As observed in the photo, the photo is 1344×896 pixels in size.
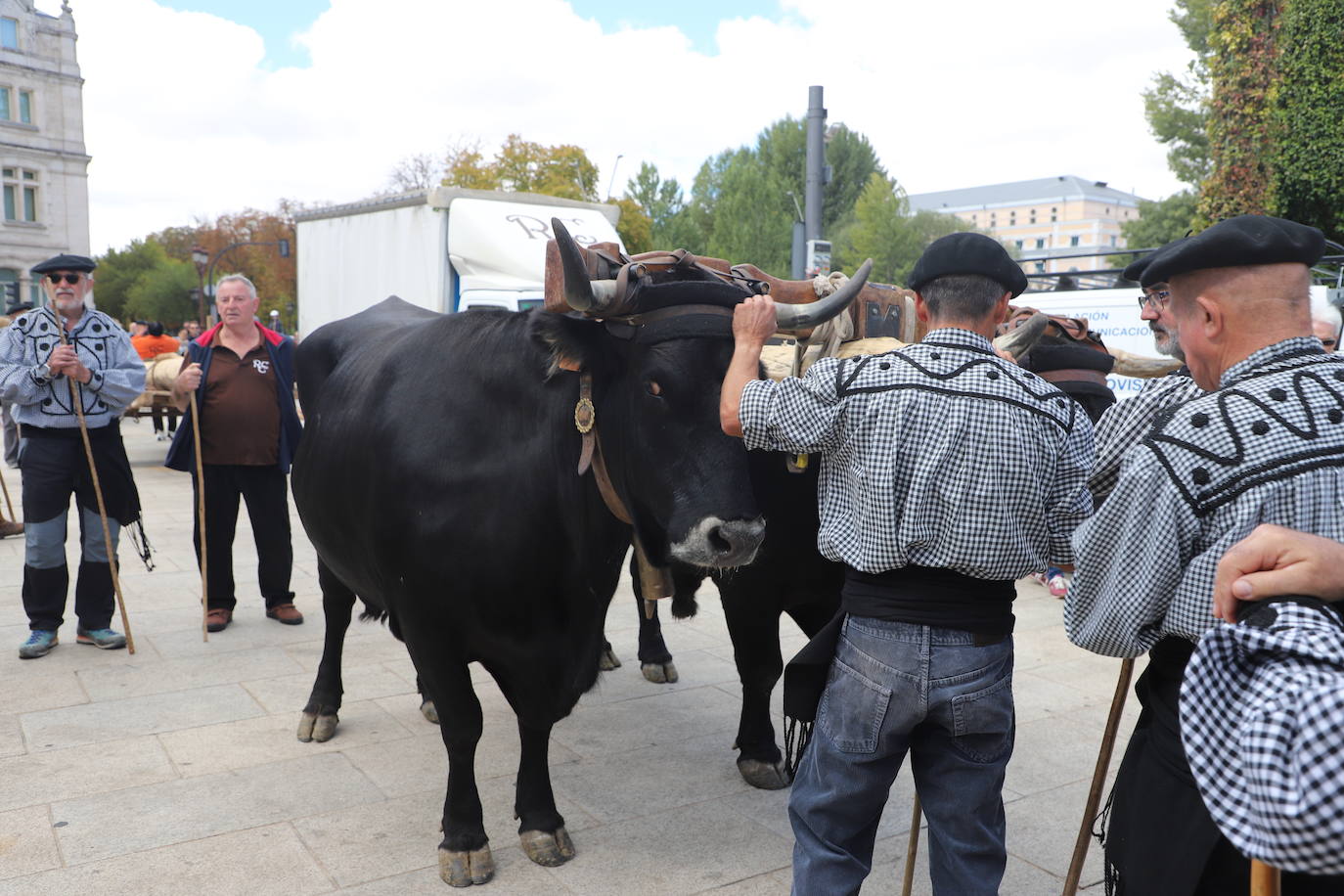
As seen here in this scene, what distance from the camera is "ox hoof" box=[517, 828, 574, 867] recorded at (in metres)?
3.31

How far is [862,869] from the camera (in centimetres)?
229

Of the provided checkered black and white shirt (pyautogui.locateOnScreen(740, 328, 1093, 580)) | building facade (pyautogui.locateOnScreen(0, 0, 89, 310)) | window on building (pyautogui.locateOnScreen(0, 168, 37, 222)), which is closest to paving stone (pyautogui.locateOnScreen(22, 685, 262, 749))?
checkered black and white shirt (pyautogui.locateOnScreen(740, 328, 1093, 580))

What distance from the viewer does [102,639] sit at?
5406 mm

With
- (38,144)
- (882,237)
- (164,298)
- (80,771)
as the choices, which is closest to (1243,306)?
(80,771)

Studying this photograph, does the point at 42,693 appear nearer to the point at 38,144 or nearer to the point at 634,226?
the point at 634,226

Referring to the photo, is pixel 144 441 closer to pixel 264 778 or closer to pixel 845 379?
pixel 264 778

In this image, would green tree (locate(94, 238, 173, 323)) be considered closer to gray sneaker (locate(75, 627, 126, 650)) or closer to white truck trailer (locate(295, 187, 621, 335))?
white truck trailer (locate(295, 187, 621, 335))

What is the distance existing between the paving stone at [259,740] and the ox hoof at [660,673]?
1.31 m

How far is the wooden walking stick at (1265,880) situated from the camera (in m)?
1.38

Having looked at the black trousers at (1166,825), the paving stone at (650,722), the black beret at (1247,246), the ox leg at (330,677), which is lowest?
the paving stone at (650,722)

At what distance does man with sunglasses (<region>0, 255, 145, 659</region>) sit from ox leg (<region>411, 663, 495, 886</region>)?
2933 millimetres

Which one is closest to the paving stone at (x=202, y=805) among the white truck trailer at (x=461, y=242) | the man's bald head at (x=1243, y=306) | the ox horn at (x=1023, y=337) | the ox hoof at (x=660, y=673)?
the ox hoof at (x=660, y=673)

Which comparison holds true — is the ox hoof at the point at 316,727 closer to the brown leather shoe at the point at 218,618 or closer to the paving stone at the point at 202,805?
the paving stone at the point at 202,805

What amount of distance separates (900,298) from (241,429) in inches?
151
